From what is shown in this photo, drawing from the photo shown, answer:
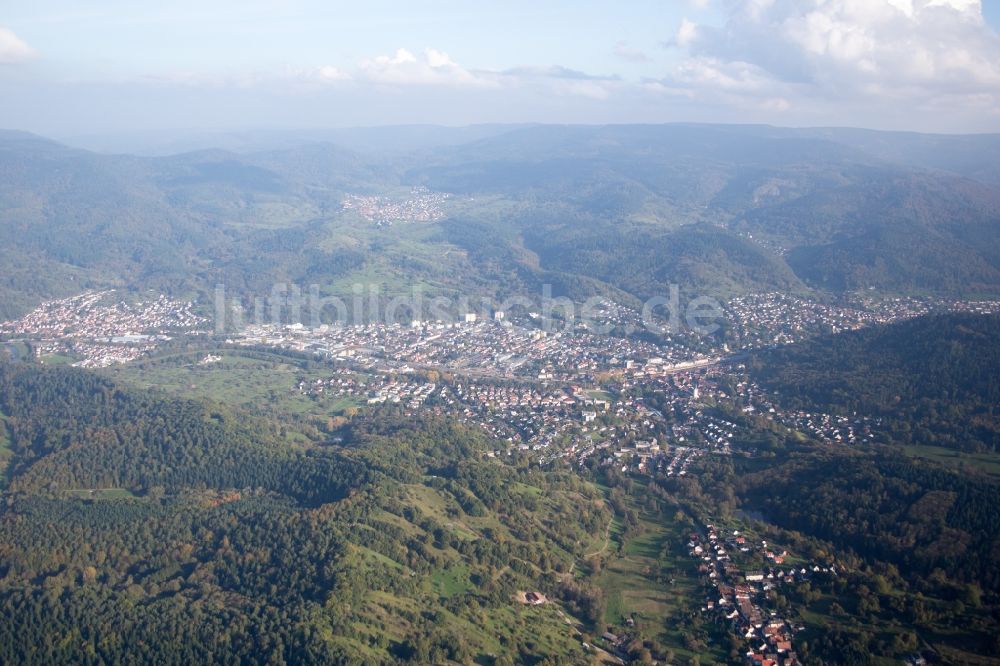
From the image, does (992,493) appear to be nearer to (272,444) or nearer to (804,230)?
(272,444)

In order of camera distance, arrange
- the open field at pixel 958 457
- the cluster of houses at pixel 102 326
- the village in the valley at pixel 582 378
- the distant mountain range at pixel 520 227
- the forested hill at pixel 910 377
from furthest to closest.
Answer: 1. the distant mountain range at pixel 520 227
2. the cluster of houses at pixel 102 326
3. the forested hill at pixel 910 377
4. the open field at pixel 958 457
5. the village in the valley at pixel 582 378

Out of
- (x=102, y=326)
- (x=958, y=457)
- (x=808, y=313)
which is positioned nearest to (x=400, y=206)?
→ (x=102, y=326)

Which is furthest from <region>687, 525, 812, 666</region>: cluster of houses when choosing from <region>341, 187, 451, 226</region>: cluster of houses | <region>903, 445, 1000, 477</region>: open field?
<region>341, 187, 451, 226</region>: cluster of houses

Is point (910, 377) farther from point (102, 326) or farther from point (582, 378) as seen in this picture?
point (102, 326)

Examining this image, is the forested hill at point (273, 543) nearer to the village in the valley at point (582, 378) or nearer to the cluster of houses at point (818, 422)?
the village in the valley at point (582, 378)

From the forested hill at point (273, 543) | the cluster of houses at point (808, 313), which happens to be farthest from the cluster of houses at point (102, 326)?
the cluster of houses at point (808, 313)
